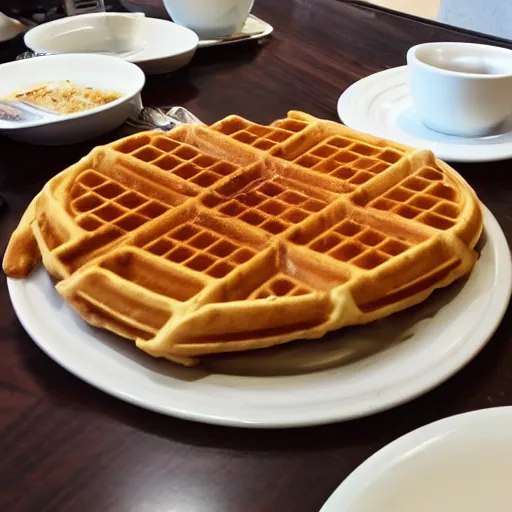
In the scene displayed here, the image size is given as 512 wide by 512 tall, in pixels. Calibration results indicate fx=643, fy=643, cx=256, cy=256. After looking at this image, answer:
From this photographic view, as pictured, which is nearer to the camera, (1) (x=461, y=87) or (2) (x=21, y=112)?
(1) (x=461, y=87)

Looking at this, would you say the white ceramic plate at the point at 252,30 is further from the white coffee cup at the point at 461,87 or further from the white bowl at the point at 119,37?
the white coffee cup at the point at 461,87

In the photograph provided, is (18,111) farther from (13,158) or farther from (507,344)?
(507,344)

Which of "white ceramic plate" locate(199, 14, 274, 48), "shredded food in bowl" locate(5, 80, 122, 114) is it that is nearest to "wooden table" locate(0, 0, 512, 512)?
"shredded food in bowl" locate(5, 80, 122, 114)

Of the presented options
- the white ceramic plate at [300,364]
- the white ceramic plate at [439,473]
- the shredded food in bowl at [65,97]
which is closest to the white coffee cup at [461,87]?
the white ceramic plate at [300,364]

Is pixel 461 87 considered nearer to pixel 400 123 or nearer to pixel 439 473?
pixel 400 123

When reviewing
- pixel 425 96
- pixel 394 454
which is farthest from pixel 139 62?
pixel 394 454

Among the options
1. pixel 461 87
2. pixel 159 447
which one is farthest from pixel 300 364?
pixel 461 87

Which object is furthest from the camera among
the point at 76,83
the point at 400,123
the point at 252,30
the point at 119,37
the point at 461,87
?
the point at 252,30
